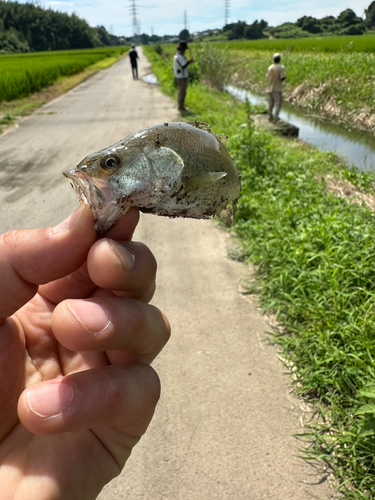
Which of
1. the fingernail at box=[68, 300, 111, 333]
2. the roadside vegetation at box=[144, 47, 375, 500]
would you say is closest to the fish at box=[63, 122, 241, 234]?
the fingernail at box=[68, 300, 111, 333]

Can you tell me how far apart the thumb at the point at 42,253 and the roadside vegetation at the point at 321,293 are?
2033 millimetres

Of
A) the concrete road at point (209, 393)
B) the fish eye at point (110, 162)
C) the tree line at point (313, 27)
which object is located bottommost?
the concrete road at point (209, 393)

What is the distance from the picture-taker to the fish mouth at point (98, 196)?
125 cm

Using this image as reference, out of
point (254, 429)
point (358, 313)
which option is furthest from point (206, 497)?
point (358, 313)

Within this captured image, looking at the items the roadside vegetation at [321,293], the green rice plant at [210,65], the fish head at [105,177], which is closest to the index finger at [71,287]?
the fish head at [105,177]

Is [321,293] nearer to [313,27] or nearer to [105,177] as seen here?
[105,177]

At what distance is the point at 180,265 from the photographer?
193 inches

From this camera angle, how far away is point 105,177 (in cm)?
124

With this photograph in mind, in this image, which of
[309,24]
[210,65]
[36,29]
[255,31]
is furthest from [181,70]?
[255,31]

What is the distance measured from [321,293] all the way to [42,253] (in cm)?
296

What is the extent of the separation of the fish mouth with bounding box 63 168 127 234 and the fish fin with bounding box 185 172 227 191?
25 cm

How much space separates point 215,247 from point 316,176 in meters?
2.99

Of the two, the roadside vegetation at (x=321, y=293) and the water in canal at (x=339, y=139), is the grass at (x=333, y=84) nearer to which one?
the water in canal at (x=339, y=139)

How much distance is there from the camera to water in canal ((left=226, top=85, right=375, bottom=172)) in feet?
33.4
